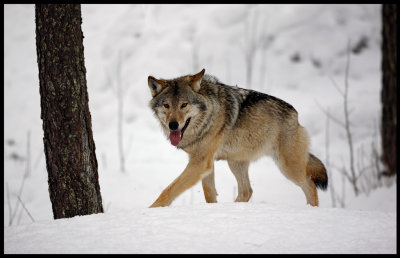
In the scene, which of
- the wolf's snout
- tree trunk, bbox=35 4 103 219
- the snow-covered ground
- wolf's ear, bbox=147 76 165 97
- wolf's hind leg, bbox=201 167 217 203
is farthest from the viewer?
the snow-covered ground

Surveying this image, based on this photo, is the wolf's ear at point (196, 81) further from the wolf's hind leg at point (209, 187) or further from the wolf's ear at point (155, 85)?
the wolf's hind leg at point (209, 187)

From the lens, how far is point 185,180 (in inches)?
149

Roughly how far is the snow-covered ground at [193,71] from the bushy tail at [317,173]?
61 centimetres

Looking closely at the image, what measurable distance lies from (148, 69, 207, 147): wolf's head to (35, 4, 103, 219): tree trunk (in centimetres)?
79

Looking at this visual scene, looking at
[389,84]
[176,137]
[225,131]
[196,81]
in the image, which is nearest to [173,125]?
[176,137]

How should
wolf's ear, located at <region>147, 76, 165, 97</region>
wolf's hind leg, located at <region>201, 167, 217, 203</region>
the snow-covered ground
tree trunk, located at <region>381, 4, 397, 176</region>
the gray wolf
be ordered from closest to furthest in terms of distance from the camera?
the gray wolf, wolf's ear, located at <region>147, 76, 165, 97</region>, wolf's hind leg, located at <region>201, 167, 217, 203</region>, tree trunk, located at <region>381, 4, 397, 176</region>, the snow-covered ground

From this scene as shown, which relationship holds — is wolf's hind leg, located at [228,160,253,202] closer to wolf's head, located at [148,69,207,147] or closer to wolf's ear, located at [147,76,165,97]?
wolf's head, located at [148,69,207,147]

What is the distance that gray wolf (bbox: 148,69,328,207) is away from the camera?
3.77 meters

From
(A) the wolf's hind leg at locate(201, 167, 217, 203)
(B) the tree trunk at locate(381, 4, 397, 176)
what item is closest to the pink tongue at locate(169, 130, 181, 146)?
(A) the wolf's hind leg at locate(201, 167, 217, 203)

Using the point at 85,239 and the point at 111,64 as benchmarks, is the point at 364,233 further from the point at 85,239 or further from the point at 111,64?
the point at 111,64

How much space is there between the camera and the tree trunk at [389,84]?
19.4 feet

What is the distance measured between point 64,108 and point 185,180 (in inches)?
51.3

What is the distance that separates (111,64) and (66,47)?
669 cm

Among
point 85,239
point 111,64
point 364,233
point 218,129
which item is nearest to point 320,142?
point 218,129
